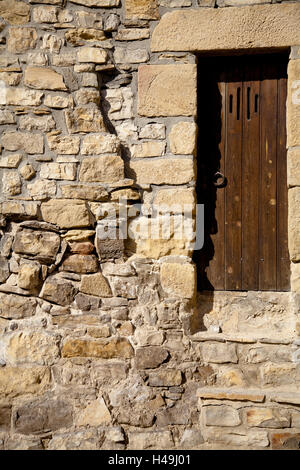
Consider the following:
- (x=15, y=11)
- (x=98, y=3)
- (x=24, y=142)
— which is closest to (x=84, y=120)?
(x=24, y=142)

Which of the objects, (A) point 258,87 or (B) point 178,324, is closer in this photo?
(B) point 178,324

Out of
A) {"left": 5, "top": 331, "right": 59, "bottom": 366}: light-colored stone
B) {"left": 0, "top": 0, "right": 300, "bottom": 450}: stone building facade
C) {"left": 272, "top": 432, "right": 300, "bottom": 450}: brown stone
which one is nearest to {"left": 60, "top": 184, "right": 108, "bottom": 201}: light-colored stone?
{"left": 0, "top": 0, "right": 300, "bottom": 450}: stone building facade

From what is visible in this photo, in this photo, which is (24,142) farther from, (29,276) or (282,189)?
(282,189)

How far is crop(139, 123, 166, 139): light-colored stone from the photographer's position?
2949 mm

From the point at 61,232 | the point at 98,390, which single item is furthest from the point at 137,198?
the point at 98,390

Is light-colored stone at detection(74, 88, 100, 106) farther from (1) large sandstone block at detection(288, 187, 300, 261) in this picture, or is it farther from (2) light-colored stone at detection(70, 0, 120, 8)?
(1) large sandstone block at detection(288, 187, 300, 261)

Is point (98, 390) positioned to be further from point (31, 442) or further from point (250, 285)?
point (250, 285)

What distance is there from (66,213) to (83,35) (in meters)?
1.19

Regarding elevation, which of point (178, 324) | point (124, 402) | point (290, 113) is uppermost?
point (290, 113)

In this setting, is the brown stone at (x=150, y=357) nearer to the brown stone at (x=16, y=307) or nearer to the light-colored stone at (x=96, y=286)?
the light-colored stone at (x=96, y=286)

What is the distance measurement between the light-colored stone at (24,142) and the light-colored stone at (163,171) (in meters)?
0.63

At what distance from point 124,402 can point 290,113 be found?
7.02 ft

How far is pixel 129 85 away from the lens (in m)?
3.00

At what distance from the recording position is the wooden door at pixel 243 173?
3023 millimetres
